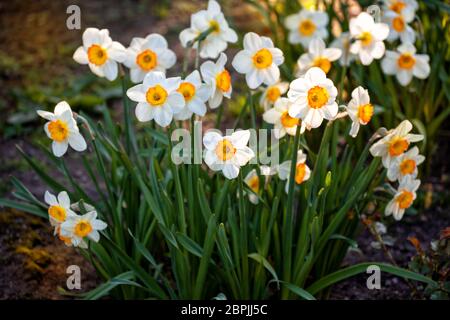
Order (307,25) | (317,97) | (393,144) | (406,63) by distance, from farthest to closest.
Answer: (307,25), (406,63), (393,144), (317,97)

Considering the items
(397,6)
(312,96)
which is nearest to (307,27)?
(397,6)

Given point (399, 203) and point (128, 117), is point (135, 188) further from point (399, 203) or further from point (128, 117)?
point (399, 203)

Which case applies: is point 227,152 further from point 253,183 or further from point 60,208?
point 60,208

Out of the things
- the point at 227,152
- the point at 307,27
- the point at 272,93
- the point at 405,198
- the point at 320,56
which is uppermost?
the point at 307,27

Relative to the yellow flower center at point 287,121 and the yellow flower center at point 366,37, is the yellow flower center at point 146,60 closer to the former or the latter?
the yellow flower center at point 287,121

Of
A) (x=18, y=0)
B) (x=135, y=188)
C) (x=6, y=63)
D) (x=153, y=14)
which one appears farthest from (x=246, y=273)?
(x=18, y=0)

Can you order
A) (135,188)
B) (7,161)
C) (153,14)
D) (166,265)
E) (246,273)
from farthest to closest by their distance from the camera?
(153,14) < (7,161) < (166,265) < (135,188) < (246,273)

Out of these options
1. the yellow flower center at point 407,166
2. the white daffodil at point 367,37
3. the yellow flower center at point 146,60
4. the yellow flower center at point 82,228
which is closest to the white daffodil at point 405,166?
the yellow flower center at point 407,166
